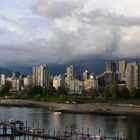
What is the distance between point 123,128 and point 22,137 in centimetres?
2769

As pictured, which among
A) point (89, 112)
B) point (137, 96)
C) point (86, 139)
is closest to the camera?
point (86, 139)

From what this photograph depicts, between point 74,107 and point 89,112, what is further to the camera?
point 74,107

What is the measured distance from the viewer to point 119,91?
182250 mm

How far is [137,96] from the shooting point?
176125 millimetres

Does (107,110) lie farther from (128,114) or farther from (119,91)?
(119,91)

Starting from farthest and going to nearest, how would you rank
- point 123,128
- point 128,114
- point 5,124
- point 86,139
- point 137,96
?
1. point 137,96
2. point 128,114
3. point 123,128
4. point 5,124
5. point 86,139

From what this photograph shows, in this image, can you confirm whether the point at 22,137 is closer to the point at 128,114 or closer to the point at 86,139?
the point at 86,139

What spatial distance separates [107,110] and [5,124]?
73.6 meters

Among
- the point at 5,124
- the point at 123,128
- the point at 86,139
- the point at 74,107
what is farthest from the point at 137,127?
the point at 74,107

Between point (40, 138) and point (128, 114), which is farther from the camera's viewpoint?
point (128, 114)

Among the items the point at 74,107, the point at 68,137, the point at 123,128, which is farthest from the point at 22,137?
the point at 74,107

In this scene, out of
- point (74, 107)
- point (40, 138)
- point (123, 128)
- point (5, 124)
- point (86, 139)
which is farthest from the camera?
point (74, 107)

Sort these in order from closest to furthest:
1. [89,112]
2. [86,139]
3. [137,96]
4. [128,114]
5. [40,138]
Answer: [86,139] < [40,138] < [128,114] < [89,112] < [137,96]

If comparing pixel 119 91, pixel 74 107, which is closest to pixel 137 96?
pixel 119 91
